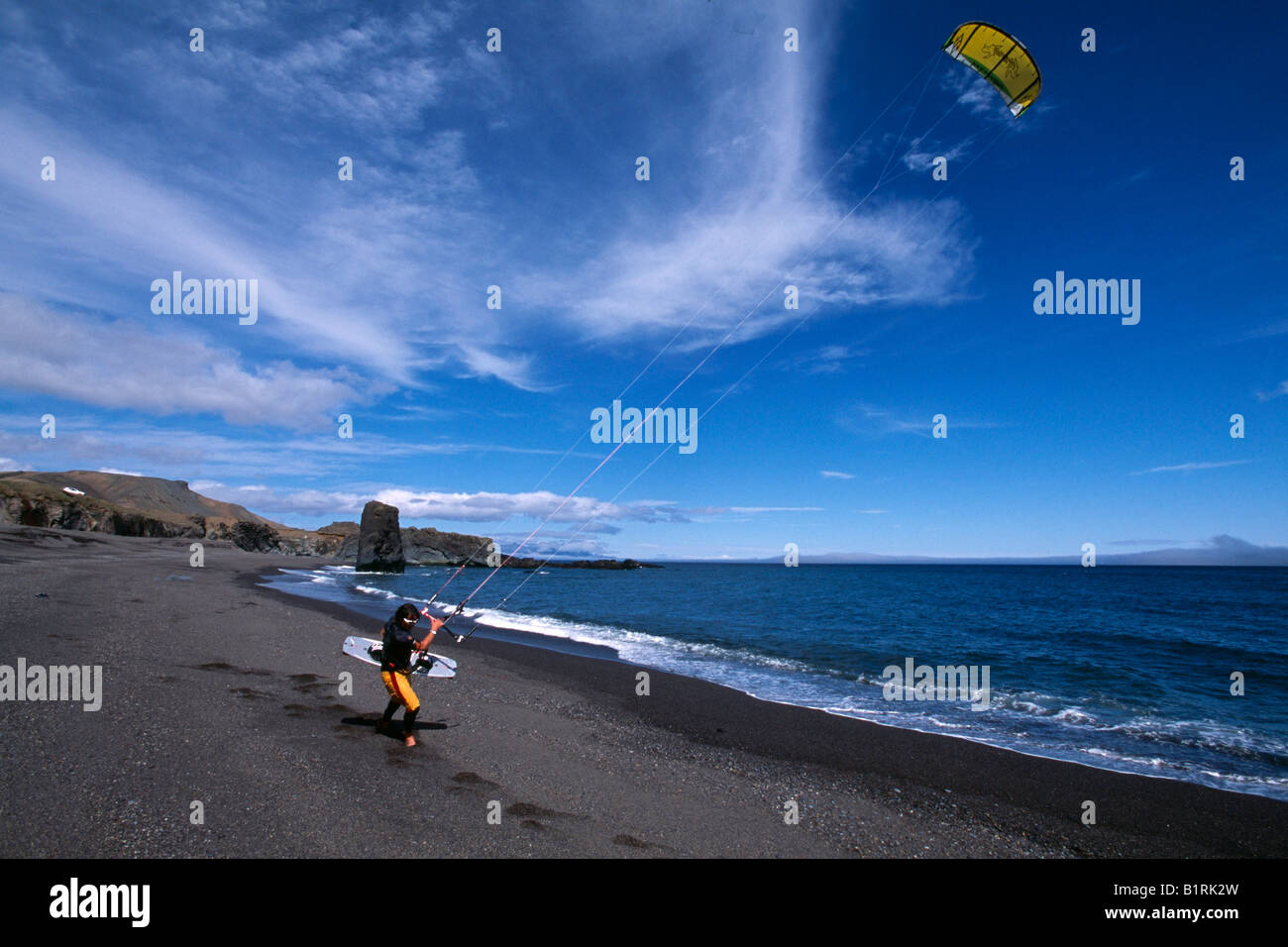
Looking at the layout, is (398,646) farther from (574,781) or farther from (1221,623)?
(1221,623)

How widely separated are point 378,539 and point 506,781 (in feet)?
289

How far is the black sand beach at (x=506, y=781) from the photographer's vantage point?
577cm

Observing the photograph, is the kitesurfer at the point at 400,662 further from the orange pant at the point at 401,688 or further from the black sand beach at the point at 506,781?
the black sand beach at the point at 506,781

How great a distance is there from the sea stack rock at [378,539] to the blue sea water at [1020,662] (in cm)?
4650

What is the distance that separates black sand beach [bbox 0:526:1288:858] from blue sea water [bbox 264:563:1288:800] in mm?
1974

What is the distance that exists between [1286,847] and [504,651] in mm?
17608

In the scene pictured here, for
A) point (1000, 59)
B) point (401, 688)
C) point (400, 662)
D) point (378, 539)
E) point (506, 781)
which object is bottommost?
point (378, 539)

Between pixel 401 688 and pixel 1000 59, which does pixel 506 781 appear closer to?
pixel 401 688

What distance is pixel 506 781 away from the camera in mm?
7562

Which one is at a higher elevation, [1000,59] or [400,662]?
[1000,59]

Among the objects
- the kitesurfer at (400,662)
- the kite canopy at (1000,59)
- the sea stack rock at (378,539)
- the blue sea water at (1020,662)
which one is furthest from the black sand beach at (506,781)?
the sea stack rock at (378,539)

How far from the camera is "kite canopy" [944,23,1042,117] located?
11273 millimetres

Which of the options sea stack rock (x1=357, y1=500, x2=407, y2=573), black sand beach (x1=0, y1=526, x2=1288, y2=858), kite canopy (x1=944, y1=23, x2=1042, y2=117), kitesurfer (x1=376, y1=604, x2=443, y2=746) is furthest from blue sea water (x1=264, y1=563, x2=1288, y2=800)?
sea stack rock (x1=357, y1=500, x2=407, y2=573)

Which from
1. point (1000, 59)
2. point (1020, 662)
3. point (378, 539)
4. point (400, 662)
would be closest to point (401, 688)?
point (400, 662)
